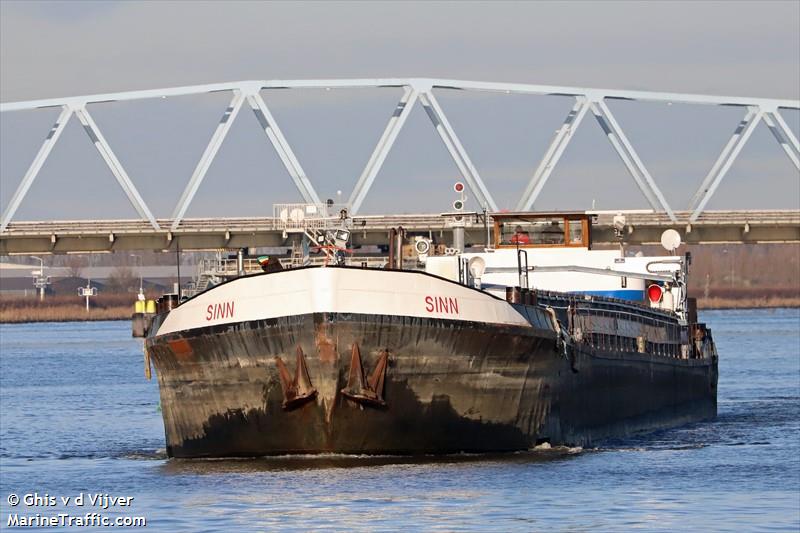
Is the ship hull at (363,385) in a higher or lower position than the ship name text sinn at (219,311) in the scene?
lower

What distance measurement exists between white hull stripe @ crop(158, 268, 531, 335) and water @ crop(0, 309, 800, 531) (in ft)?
8.94

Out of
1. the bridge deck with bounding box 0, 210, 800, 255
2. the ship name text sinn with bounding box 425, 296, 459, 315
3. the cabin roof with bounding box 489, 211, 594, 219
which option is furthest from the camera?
the bridge deck with bounding box 0, 210, 800, 255

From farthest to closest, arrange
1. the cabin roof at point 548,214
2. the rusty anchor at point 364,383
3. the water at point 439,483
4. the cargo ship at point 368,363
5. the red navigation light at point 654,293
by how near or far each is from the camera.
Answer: the red navigation light at point 654,293, the cabin roof at point 548,214, the cargo ship at point 368,363, the rusty anchor at point 364,383, the water at point 439,483

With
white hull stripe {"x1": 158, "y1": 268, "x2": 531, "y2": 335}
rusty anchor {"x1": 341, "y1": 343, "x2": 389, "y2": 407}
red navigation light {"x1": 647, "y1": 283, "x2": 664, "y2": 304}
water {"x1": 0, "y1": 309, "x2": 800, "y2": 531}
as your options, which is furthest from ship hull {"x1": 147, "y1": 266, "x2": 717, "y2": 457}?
red navigation light {"x1": 647, "y1": 283, "x2": 664, "y2": 304}

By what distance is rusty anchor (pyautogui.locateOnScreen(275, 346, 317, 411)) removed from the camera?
101 feet

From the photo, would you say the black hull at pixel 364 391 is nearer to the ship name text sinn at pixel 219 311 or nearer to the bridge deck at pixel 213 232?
the ship name text sinn at pixel 219 311

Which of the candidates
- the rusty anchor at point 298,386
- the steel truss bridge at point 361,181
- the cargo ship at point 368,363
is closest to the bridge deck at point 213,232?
the steel truss bridge at point 361,181

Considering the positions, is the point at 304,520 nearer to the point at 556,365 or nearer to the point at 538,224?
the point at 556,365

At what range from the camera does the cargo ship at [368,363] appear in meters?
30.8

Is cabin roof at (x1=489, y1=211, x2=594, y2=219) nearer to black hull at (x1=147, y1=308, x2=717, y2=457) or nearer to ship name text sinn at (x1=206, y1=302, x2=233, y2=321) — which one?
black hull at (x1=147, y1=308, x2=717, y2=457)

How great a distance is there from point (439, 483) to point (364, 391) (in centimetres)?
290

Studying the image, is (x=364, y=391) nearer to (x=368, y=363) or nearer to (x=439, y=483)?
(x=368, y=363)

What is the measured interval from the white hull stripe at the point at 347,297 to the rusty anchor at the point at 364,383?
832 millimetres

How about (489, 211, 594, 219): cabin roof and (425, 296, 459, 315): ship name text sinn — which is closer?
(425, 296, 459, 315): ship name text sinn
